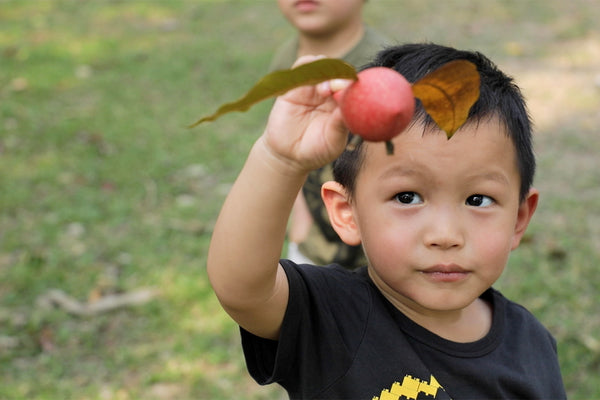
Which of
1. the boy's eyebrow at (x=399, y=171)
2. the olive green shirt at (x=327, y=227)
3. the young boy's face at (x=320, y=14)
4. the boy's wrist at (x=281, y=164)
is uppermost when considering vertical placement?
the boy's wrist at (x=281, y=164)

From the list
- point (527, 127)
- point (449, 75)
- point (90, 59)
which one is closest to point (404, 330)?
point (527, 127)

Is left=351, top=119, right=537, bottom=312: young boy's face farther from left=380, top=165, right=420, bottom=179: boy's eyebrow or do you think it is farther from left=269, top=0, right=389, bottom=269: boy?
left=269, top=0, right=389, bottom=269: boy

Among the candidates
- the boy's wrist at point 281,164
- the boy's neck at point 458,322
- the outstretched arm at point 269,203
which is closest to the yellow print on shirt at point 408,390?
the boy's neck at point 458,322

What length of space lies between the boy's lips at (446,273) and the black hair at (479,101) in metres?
0.21

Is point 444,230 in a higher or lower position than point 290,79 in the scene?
lower

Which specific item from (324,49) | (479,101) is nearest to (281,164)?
(479,101)

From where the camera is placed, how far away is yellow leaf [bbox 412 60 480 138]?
2.99 ft

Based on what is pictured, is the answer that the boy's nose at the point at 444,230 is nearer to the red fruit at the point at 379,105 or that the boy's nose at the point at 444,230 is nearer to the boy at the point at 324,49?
the red fruit at the point at 379,105

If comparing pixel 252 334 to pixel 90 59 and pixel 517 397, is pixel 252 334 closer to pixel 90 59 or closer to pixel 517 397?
pixel 517 397

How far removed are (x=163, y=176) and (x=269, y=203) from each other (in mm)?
3069

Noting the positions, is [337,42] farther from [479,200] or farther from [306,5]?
→ [479,200]

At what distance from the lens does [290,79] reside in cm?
84

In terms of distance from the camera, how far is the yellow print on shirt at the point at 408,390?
4.21 feet

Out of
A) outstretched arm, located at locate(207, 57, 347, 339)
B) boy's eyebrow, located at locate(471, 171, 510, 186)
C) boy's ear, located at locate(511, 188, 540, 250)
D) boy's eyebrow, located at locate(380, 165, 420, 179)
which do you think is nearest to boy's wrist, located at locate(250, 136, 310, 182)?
outstretched arm, located at locate(207, 57, 347, 339)
